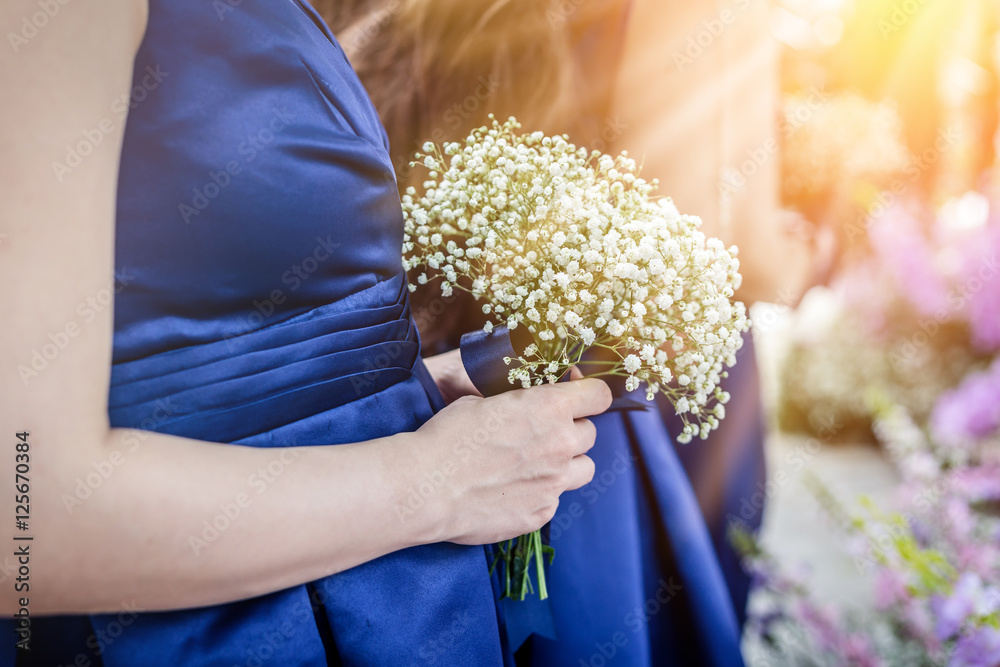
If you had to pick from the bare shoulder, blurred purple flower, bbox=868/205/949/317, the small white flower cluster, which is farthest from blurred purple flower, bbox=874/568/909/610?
the bare shoulder

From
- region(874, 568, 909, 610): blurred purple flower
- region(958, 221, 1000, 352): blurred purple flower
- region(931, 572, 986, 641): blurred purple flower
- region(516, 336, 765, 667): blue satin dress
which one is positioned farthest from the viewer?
region(958, 221, 1000, 352): blurred purple flower

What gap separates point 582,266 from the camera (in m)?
0.88

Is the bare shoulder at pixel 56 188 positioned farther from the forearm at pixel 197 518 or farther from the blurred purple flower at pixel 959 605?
the blurred purple flower at pixel 959 605

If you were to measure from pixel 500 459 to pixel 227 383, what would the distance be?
0.40 m

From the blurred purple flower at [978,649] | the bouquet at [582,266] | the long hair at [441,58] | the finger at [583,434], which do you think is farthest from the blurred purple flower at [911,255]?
the finger at [583,434]

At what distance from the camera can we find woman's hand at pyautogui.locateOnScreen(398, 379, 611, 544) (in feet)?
2.77

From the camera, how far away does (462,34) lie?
4.41ft

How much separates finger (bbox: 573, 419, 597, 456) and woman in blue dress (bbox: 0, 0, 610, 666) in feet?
0.04

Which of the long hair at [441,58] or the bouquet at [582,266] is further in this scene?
the long hair at [441,58]

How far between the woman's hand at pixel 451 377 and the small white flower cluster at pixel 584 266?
296 millimetres

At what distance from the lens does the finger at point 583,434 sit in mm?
998

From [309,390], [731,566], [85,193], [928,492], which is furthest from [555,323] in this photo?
[928,492]

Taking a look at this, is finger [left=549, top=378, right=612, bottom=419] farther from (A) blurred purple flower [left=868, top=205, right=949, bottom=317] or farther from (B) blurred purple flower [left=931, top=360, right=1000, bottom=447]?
(A) blurred purple flower [left=868, top=205, right=949, bottom=317]

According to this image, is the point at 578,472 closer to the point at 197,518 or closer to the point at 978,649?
the point at 197,518
